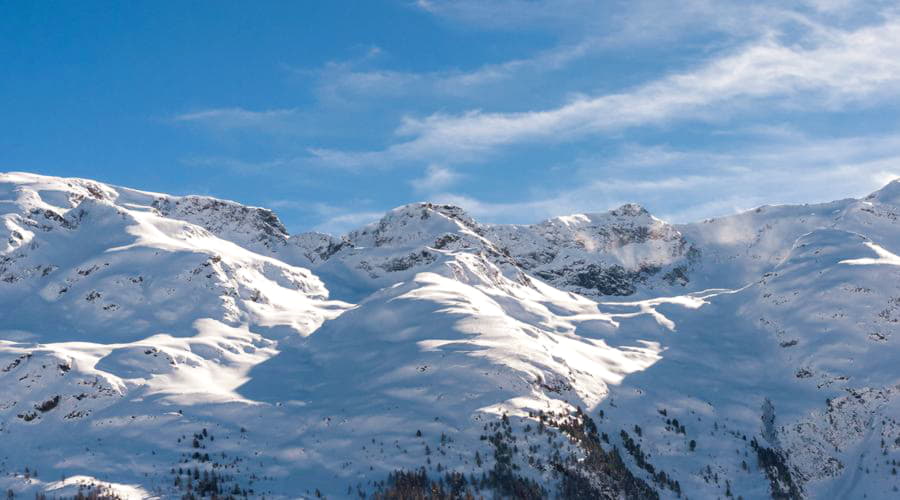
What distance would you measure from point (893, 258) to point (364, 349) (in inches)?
4919

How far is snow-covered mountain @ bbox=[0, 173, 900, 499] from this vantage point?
113688 millimetres

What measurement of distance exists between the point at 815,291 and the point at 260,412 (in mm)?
122564

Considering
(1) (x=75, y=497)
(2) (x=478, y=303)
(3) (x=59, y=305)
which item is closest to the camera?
(1) (x=75, y=497)

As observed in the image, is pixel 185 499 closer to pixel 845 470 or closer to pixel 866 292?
pixel 845 470

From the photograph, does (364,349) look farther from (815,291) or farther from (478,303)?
(815,291)

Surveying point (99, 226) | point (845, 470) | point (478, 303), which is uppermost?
point (99, 226)

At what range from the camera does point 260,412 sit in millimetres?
128875

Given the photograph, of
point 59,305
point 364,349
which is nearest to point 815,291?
point 364,349

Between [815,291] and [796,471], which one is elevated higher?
→ [815,291]

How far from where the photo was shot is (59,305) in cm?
16312

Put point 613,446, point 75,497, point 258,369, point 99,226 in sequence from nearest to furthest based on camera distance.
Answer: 1. point 75,497
2. point 613,446
3. point 258,369
4. point 99,226

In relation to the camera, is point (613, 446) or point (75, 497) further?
point (613, 446)

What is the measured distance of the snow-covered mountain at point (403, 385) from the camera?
373ft

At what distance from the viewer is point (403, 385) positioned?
13525cm
